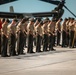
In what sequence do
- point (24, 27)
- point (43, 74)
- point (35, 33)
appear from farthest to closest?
point (35, 33) < point (24, 27) < point (43, 74)

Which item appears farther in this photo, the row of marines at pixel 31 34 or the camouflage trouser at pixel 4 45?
the row of marines at pixel 31 34

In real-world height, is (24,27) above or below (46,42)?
above

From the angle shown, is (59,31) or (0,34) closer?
(0,34)

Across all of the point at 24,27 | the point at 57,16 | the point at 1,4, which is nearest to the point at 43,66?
the point at 24,27

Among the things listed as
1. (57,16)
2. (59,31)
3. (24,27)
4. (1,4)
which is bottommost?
(1,4)

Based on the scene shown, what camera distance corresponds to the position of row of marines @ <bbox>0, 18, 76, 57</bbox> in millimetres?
17938

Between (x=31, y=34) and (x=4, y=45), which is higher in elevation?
(x=4, y=45)

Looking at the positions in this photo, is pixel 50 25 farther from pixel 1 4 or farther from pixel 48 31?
pixel 1 4

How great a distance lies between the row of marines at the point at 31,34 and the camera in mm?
17938

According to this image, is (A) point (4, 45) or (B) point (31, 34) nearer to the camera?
(A) point (4, 45)

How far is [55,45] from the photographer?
86.6ft

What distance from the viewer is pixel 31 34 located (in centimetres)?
2034

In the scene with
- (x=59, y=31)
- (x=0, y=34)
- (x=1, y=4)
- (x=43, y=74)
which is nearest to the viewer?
(x=43, y=74)

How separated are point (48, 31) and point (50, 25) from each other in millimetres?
421
